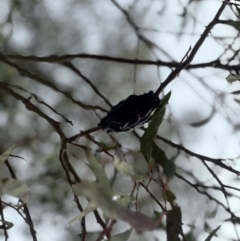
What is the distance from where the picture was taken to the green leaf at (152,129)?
0.31m

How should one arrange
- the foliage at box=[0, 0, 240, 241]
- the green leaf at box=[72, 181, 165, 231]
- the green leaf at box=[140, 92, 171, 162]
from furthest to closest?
the foliage at box=[0, 0, 240, 241], the green leaf at box=[140, 92, 171, 162], the green leaf at box=[72, 181, 165, 231]

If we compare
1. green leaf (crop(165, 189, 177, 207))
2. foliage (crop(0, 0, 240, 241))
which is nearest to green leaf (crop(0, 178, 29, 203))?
green leaf (crop(165, 189, 177, 207))

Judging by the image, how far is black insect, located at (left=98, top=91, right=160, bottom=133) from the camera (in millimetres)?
333

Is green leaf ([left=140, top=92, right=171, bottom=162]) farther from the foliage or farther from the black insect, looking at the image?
the foliage

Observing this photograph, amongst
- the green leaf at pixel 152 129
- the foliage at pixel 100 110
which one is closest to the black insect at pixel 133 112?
the green leaf at pixel 152 129

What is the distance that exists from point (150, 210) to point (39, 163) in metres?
0.19

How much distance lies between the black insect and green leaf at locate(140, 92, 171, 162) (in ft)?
0.06

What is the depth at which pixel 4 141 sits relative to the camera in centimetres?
68

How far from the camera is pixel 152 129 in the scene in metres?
0.32

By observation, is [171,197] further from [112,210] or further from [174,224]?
[112,210]

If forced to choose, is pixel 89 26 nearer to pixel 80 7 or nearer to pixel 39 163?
pixel 80 7

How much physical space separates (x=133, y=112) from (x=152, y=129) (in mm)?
23

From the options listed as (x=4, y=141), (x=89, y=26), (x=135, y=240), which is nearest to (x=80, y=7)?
(x=89, y=26)

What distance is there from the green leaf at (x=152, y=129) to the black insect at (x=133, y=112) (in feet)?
0.06
